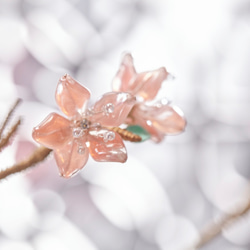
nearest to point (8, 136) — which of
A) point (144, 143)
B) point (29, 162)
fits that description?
point (29, 162)

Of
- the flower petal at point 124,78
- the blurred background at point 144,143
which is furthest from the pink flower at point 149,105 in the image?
the blurred background at point 144,143

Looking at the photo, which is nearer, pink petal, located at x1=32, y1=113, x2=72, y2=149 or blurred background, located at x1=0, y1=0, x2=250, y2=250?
pink petal, located at x1=32, y1=113, x2=72, y2=149

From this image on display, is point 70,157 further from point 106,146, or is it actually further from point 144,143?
point 144,143

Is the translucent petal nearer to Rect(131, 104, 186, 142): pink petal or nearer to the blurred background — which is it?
Rect(131, 104, 186, 142): pink petal

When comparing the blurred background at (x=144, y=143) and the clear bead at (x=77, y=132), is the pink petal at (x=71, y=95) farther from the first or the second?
the blurred background at (x=144, y=143)

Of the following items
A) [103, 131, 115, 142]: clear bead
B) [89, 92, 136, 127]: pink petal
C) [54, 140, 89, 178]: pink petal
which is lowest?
[54, 140, 89, 178]: pink petal

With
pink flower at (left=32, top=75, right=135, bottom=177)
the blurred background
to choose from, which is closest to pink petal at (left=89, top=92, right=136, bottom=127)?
pink flower at (left=32, top=75, right=135, bottom=177)

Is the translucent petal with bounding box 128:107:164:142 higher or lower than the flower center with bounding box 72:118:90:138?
lower
